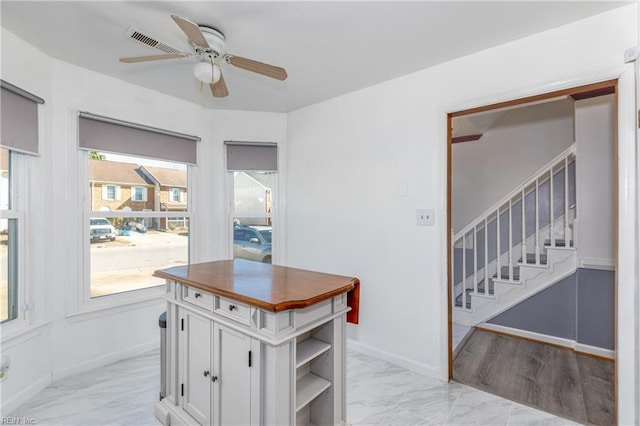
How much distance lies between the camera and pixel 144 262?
2.87 metres

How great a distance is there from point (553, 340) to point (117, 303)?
13.3 ft

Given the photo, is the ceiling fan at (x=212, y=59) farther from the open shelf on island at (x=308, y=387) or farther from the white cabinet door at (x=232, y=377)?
the open shelf on island at (x=308, y=387)

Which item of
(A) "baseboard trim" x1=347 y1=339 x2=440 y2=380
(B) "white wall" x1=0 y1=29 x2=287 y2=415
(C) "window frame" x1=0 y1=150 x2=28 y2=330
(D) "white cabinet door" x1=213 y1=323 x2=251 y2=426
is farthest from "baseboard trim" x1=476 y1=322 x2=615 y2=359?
(C) "window frame" x1=0 y1=150 x2=28 y2=330

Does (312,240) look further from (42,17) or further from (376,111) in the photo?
(42,17)

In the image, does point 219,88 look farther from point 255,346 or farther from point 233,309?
point 255,346

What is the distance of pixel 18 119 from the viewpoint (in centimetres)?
197

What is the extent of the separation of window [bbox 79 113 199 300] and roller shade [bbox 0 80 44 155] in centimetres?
33

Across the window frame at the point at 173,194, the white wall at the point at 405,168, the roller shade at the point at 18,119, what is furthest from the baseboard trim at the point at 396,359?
the roller shade at the point at 18,119

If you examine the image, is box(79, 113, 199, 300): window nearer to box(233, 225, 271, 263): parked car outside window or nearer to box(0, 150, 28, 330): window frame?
box(0, 150, 28, 330): window frame

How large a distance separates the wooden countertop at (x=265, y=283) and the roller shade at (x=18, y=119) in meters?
1.29

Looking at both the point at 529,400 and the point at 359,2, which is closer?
the point at 359,2

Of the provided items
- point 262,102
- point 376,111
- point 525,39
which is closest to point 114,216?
point 262,102

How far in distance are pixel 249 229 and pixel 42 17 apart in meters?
2.26

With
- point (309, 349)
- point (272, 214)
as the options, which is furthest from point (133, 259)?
point (309, 349)
